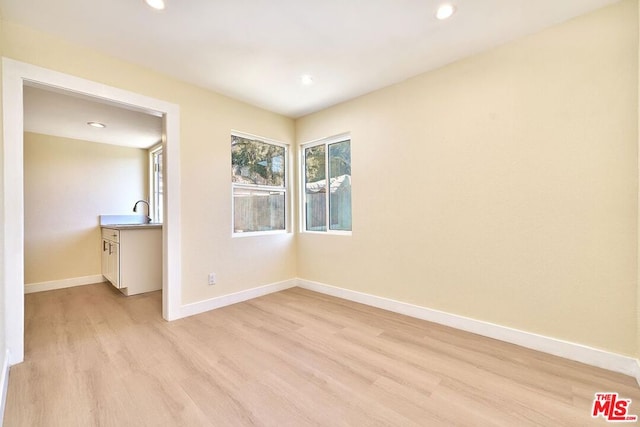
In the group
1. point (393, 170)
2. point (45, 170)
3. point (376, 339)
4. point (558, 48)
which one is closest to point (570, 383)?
point (376, 339)

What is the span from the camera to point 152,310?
10.1 ft

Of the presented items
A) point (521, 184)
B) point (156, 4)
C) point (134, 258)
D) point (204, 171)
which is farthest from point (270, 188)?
point (521, 184)

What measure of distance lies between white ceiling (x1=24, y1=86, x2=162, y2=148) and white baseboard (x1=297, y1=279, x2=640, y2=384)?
334cm

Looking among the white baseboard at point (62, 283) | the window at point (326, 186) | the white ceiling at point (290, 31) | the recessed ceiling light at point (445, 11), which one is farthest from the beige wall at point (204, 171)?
the white baseboard at point (62, 283)

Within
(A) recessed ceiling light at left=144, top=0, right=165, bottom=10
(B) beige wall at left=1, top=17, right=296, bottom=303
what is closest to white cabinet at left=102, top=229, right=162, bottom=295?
(B) beige wall at left=1, top=17, right=296, bottom=303

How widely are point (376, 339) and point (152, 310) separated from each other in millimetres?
2511

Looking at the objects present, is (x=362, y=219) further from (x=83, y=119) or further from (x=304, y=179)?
(x=83, y=119)

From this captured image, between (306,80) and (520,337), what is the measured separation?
10.1 feet

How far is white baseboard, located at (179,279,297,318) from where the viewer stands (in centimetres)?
291

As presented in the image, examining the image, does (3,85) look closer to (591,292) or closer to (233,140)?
(233,140)

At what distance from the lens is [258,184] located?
3.71 m

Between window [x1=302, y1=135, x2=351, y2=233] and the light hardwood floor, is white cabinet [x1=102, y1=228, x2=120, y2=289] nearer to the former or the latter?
the light hardwood floor

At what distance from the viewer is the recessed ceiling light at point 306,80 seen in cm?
278

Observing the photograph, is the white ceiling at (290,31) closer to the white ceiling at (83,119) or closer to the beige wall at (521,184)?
the beige wall at (521,184)
